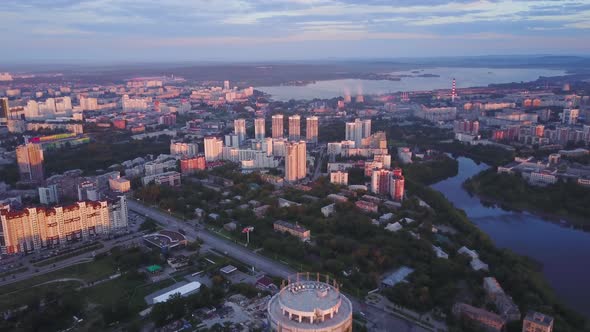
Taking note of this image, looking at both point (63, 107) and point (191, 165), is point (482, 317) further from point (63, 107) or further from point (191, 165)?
point (63, 107)

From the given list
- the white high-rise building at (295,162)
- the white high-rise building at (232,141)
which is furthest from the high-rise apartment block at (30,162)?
the white high-rise building at (295,162)

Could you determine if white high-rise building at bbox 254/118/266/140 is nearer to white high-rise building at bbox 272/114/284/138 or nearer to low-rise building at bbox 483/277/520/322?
white high-rise building at bbox 272/114/284/138

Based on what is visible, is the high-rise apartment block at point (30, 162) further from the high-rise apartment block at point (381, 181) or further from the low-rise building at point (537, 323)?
the low-rise building at point (537, 323)

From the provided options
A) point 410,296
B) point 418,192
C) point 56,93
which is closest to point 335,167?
point 418,192

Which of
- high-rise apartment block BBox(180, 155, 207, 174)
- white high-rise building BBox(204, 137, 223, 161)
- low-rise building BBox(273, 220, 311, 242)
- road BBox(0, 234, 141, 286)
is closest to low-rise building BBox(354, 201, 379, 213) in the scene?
low-rise building BBox(273, 220, 311, 242)

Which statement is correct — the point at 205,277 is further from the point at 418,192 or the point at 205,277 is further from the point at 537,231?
the point at 537,231

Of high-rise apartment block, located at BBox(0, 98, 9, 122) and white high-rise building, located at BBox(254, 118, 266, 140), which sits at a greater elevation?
high-rise apartment block, located at BBox(0, 98, 9, 122)

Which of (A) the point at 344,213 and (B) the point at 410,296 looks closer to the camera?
(B) the point at 410,296
